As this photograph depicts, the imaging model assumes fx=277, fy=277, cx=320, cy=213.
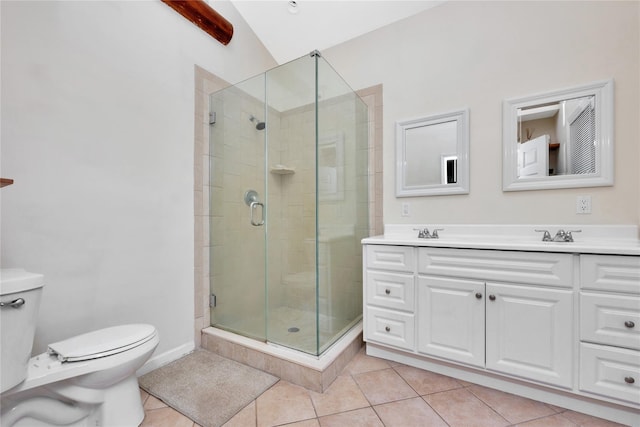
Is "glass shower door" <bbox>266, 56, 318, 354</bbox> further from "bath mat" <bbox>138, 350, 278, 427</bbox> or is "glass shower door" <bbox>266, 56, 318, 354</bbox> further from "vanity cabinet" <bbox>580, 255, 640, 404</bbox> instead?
"vanity cabinet" <bbox>580, 255, 640, 404</bbox>

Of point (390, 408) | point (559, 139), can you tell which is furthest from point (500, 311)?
point (559, 139)

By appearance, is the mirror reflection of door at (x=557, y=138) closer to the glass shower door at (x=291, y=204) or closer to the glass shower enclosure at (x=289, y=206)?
the glass shower enclosure at (x=289, y=206)

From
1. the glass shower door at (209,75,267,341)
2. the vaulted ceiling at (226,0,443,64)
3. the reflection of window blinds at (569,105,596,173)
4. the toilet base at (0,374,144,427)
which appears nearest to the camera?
the toilet base at (0,374,144,427)

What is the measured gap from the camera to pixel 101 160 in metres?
1.54

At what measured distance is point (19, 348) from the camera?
3.33 feet

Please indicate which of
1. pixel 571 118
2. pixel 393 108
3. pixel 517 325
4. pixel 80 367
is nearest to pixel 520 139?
pixel 571 118

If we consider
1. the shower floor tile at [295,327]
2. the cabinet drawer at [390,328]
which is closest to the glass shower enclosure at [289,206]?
the shower floor tile at [295,327]

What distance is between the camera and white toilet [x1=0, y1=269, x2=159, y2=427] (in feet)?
3.27

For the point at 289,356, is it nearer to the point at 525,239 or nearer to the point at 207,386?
the point at 207,386

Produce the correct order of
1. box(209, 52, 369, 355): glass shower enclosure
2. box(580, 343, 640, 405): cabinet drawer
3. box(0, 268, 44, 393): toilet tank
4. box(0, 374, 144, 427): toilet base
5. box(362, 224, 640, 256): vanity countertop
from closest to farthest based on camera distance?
box(0, 268, 44, 393): toilet tank → box(0, 374, 144, 427): toilet base → box(580, 343, 640, 405): cabinet drawer → box(362, 224, 640, 256): vanity countertop → box(209, 52, 369, 355): glass shower enclosure

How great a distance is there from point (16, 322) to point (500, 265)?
215 centimetres

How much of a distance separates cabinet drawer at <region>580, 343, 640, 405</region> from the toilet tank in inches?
93.3

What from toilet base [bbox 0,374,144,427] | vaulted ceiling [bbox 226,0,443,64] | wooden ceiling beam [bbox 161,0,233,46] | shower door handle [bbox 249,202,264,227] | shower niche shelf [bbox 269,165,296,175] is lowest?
toilet base [bbox 0,374,144,427]

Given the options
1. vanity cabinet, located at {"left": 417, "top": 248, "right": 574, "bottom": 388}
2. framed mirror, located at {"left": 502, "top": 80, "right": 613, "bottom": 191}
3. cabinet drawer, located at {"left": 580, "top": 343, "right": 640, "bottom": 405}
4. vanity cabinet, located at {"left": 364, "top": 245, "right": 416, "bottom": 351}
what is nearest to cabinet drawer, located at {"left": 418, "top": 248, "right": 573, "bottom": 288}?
vanity cabinet, located at {"left": 417, "top": 248, "right": 574, "bottom": 388}
